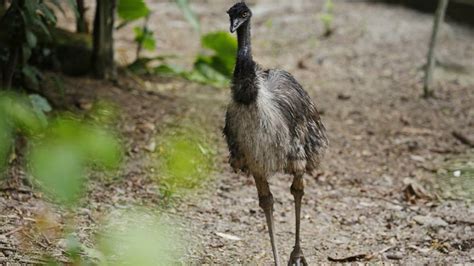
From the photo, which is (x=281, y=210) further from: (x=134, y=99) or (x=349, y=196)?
(x=134, y=99)

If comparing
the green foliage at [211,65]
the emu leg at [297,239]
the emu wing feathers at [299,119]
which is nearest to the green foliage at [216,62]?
the green foliage at [211,65]

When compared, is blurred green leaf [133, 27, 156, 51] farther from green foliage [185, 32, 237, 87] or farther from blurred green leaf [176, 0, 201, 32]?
blurred green leaf [176, 0, 201, 32]

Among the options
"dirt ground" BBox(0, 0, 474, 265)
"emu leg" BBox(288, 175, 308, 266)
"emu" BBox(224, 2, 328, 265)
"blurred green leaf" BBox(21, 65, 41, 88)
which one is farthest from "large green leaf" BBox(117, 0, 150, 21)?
"emu leg" BBox(288, 175, 308, 266)

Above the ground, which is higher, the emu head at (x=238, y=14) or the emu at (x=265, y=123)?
the emu head at (x=238, y=14)

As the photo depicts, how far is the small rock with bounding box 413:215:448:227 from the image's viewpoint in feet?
17.1

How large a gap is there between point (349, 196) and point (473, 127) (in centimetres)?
220

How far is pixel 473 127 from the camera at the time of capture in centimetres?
743

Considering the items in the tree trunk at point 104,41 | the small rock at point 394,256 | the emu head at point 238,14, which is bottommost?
the small rock at point 394,256

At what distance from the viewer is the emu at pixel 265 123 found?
149 inches

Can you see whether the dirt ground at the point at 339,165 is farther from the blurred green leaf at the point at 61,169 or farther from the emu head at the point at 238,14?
the blurred green leaf at the point at 61,169

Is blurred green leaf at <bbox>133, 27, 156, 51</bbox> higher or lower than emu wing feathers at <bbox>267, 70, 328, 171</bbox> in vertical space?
lower

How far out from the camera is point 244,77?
3729mm

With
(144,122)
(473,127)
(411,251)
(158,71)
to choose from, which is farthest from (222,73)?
(411,251)

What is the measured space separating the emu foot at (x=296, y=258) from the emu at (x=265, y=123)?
0.04ft
